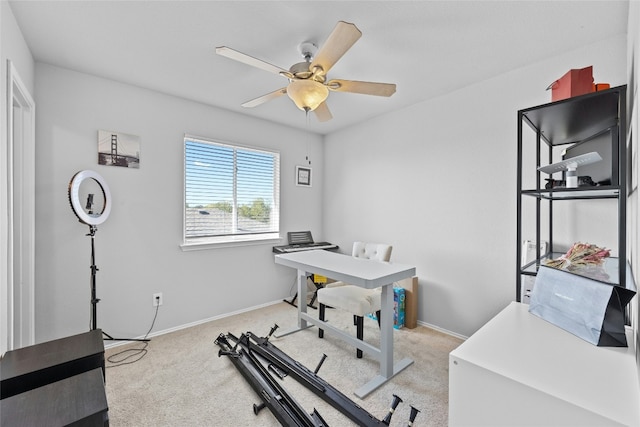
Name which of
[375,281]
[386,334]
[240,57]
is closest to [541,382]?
[375,281]

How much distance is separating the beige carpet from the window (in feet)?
3.53

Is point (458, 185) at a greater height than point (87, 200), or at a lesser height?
greater

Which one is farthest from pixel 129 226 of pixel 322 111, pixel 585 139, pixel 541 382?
pixel 585 139

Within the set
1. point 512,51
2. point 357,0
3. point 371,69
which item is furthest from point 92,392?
point 512,51

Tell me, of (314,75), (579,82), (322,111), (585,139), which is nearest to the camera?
(579,82)

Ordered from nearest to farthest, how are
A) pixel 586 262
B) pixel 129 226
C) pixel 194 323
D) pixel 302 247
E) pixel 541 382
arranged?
pixel 541 382, pixel 586 262, pixel 129 226, pixel 194 323, pixel 302 247

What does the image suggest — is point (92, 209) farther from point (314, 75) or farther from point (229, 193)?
point (314, 75)

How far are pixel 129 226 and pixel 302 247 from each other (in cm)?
201

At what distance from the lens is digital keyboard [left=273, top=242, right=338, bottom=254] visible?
3638mm

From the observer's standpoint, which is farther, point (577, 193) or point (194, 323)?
point (194, 323)

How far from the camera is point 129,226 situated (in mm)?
2695

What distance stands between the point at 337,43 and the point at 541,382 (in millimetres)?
1681

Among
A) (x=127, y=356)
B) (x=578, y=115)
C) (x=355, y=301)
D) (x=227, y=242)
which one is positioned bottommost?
(x=127, y=356)

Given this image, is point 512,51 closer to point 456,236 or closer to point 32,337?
point 456,236
